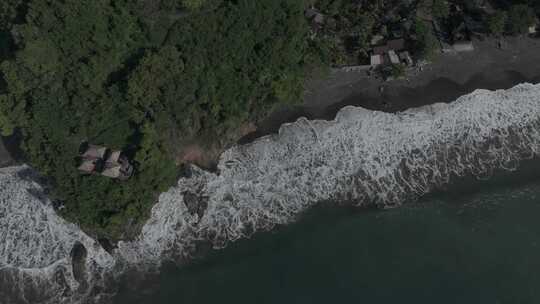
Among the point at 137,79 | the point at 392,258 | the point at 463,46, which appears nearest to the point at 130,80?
the point at 137,79

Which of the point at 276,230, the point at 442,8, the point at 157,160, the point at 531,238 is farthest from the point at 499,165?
the point at 157,160

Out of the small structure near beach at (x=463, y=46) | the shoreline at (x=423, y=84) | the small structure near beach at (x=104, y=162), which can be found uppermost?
the small structure near beach at (x=463, y=46)

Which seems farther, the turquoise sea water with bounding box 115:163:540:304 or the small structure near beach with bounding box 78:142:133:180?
the turquoise sea water with bounding box 115:163:540:304

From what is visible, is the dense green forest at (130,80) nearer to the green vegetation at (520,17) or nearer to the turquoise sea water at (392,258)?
the turquoise sea water at (392,258)

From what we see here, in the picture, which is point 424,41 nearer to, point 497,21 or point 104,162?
point 497,21

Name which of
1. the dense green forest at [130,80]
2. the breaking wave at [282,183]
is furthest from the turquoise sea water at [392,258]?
the dense green forest at [130,80]

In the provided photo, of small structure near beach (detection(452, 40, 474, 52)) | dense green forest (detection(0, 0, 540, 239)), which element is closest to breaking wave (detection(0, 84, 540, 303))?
dense green forest (detection(0, 0, 540, 239))

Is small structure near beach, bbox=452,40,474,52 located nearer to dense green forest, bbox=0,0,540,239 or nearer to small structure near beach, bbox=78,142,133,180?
dense green forest, bbox=0,0,540,239
